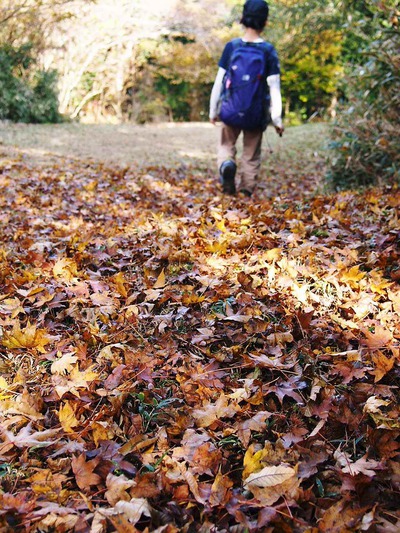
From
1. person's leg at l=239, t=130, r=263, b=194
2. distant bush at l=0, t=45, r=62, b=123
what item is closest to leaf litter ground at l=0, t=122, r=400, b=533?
person's leg at l=239, t=130, r=263, b=194

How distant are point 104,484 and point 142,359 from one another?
1.77 ft

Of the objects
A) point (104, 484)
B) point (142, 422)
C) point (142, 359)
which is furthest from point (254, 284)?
point (104, 484)

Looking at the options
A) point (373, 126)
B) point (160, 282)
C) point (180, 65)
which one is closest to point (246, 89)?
point (373, 126)

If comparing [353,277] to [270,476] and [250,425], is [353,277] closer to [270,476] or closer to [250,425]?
[250,425]

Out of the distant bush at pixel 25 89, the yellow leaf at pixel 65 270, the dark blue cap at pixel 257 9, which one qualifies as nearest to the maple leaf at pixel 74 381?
the yellow leaf at pixel 65 270

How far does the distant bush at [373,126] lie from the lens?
4512mm

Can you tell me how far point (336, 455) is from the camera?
1340 mm

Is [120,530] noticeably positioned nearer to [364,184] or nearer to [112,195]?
[112,195]

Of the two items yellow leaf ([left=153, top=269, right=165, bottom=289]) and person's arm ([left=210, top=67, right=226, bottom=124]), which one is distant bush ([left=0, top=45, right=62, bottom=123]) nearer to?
person's arm ([left=210, top=67, right=226, bottom=124])

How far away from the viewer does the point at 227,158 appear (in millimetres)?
4938

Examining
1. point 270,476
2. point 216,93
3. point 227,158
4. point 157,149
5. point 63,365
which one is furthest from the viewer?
point 157,149

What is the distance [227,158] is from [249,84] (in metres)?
0.78

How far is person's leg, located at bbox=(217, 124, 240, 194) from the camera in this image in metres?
4.77

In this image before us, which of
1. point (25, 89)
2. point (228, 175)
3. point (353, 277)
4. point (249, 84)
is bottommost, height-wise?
point (353, 277)
